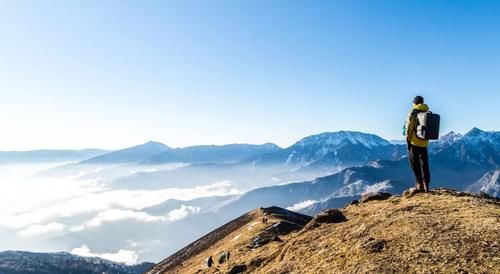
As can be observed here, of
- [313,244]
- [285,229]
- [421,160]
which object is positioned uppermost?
[421,160]

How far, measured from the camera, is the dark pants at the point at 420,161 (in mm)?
30344

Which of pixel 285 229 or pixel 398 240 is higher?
pixel 398 240

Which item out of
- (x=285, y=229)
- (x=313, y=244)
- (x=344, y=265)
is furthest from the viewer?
(x=285, y=229)

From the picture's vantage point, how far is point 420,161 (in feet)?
100

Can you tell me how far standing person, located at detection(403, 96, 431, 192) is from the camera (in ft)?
98.0

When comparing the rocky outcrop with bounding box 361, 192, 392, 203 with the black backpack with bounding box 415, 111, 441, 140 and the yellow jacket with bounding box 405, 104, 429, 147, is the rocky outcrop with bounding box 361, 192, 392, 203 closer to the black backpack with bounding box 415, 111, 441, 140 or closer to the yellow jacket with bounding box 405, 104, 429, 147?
the yellow jacket with bounding box 405, 104, 429, 147

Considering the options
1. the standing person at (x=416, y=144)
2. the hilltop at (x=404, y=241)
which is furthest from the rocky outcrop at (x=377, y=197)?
the standing person at (x=416, y=144)

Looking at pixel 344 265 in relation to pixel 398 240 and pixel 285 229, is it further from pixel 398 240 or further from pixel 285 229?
pixel 285 229

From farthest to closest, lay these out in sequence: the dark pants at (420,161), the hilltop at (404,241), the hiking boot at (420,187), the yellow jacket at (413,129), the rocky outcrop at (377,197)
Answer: the rocky outcrop at (377,197), the hiking boot at (420,187), the dark pants at (420,161), the yellow jacket at (413,129), the hilltop at (404,241)

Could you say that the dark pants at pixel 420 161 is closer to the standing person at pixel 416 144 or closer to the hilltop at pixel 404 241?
the standing person at pixel 416 144

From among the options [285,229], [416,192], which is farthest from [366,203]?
[285,229]

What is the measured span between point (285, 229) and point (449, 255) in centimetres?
5100

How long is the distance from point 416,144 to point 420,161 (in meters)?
1.32

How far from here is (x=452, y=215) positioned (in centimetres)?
2466
